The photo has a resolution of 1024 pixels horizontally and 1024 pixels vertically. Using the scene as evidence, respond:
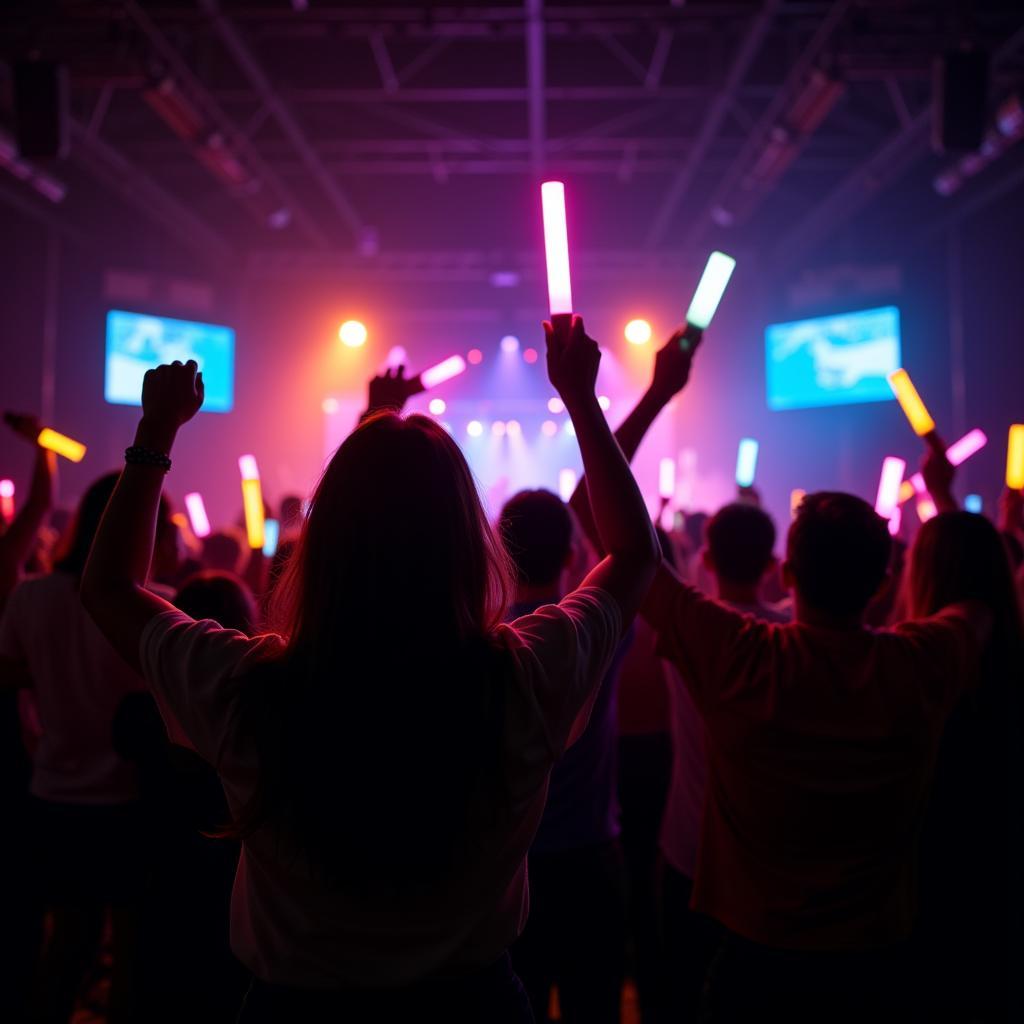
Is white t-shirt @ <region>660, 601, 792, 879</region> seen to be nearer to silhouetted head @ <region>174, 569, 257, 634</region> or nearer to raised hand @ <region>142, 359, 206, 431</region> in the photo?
silhouetted head @ <region>174, 569, 257, 634</region>

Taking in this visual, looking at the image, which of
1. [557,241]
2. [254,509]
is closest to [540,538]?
[557,241]

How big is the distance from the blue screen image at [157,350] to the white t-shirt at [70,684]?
856 cm

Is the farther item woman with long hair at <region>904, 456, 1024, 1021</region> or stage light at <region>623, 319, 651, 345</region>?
stage light at <region>623, 319, 651, 345</region>

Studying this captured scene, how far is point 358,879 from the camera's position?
41.9 inches

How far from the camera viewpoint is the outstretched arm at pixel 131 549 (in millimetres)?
1155

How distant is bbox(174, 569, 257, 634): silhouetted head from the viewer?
2092 mm

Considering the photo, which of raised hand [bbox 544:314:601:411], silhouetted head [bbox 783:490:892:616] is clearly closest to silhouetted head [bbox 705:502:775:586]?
silhouetted head [bbox 783:490:892:616]

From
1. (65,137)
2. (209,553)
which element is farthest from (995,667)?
(65,137)

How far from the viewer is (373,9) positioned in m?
6.94

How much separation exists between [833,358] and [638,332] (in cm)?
304

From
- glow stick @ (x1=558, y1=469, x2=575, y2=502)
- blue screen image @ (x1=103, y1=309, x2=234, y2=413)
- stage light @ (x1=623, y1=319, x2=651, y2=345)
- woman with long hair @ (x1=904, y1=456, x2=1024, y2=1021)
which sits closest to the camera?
woman with long hair @ (x1=904, y1=456, x2=1024, y2=1021)

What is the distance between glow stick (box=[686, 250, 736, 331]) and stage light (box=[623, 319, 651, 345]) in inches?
443

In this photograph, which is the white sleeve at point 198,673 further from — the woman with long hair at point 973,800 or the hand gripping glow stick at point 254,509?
the hand gripping glow stick at point 254,509

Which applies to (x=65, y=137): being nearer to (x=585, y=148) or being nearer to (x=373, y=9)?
(x=373, y=9)
